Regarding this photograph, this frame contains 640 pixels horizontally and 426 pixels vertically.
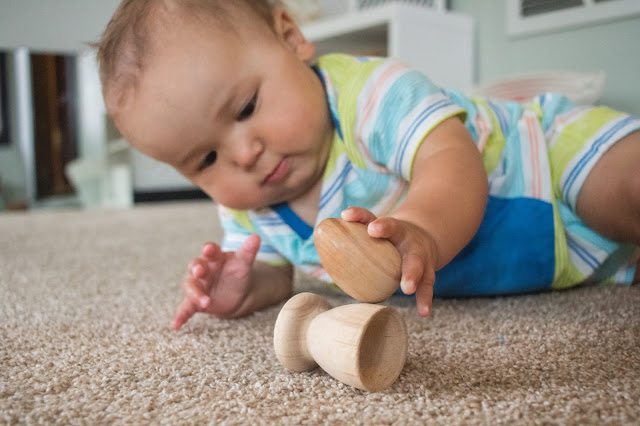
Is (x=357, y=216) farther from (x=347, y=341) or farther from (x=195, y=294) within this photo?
(x=195, y=294)

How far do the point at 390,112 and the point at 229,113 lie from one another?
17 centimetres

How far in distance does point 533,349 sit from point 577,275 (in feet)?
0.91

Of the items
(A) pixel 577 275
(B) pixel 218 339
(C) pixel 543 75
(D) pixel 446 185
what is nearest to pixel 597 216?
(A) pixel 577 275

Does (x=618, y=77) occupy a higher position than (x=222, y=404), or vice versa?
(x=618, y=77)

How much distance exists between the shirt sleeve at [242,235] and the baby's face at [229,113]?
0.37ft

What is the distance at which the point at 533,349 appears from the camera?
1.48 ft

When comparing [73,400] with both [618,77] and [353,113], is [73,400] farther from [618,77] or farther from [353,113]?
[618,77]

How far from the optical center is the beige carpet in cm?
36

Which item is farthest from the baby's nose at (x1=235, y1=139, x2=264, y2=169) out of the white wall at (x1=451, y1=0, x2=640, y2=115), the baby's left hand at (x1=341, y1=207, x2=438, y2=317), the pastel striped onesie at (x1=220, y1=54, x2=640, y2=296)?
the white wall at (x1=451, y1=0, x2=640, y2=115)

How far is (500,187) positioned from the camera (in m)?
0.69

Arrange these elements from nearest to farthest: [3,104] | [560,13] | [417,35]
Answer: [560,13], [417,35], [3,104]

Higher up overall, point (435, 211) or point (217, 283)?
point (435, 211)

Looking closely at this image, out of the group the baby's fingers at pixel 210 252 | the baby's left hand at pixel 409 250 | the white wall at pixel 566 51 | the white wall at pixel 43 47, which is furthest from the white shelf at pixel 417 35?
the white wall at pixel 43 47

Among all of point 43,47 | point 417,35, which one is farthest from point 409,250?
point 43,47
